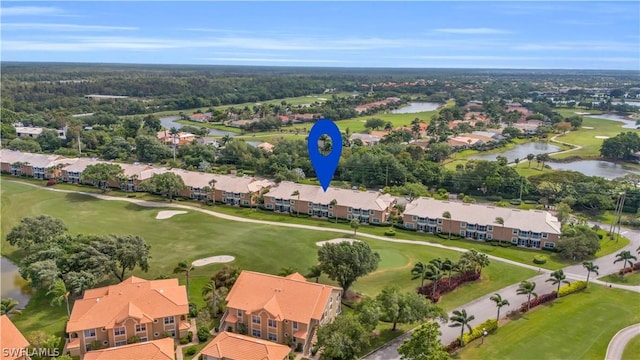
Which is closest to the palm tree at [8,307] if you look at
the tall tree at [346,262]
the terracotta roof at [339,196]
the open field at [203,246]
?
the open field at [203,246]

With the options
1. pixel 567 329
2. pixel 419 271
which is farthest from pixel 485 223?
pixel 567 329

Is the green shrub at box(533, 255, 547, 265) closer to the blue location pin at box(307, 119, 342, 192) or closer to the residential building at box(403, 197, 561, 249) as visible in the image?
the residential building at box(403, 197, 561, 249)

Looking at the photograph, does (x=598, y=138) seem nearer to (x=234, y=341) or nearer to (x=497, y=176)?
(x=497, y=176)

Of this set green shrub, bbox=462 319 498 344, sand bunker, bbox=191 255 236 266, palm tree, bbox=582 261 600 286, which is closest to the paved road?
palm tree, bbox=582 261 600 286

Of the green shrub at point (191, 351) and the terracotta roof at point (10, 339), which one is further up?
the terracotta roof at point (10, 339)

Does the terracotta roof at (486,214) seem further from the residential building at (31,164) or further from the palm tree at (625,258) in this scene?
the residential building at (31,164)

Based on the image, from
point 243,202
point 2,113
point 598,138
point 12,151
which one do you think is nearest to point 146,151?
point 12,151
